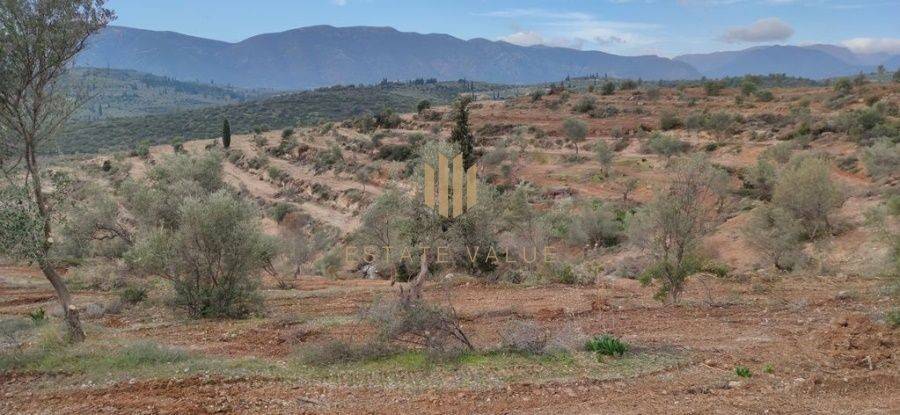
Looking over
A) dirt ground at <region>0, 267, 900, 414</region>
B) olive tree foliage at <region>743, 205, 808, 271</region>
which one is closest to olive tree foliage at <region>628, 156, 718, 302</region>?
dirt ground at <region>0, 267, 900, 414</region>

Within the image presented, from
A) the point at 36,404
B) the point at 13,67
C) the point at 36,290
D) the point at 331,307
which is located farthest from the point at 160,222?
the point at 36,404

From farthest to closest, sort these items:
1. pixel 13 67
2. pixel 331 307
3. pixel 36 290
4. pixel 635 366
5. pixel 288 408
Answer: pixel 36 290, pixel 331 307, pixel 13 67, pixel 635 366, pixel 288 408

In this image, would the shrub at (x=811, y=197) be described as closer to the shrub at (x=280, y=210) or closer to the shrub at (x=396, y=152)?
the shrub at (x=280, y=210)

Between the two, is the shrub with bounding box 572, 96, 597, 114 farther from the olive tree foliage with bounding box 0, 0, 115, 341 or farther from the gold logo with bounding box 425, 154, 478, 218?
the olive tree foliage with bounding box 0, 0, 115, 341

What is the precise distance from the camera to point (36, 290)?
57.4ft

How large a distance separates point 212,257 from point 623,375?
9.06 metres

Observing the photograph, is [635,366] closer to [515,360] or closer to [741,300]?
[515,360]

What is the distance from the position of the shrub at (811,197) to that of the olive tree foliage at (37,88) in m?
20.8

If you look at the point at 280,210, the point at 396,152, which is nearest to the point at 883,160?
the point at 280,210

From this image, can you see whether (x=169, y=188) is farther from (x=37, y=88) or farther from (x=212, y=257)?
(x=37, y=88)

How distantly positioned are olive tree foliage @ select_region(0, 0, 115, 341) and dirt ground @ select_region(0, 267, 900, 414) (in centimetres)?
261

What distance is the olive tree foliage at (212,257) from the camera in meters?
12.8

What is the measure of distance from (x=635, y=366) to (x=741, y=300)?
526 cm

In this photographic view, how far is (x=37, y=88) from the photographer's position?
972cm
